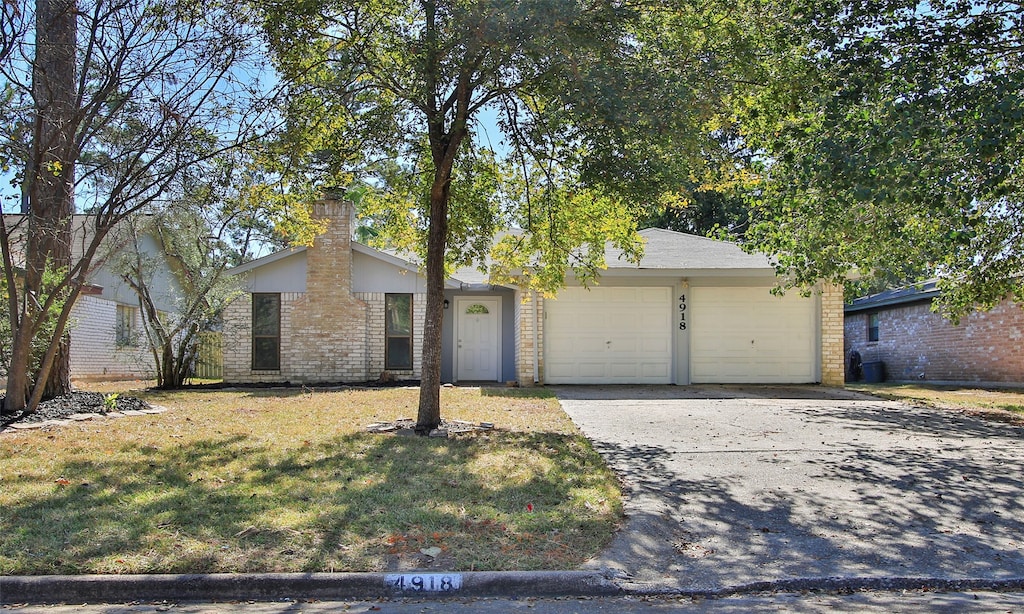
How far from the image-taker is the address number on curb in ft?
14.3

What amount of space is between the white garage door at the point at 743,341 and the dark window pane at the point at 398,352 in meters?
6.61

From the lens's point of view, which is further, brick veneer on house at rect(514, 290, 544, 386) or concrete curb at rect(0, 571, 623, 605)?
brick veneer on house at rect(514, 290, 544, 386)

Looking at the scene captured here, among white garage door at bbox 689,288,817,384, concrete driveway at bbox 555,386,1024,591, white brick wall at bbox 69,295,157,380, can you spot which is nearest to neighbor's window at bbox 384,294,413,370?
white brick wall at bbox 69,295,157,380

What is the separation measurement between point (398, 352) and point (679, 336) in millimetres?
6590

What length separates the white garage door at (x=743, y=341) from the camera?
53.4 feet

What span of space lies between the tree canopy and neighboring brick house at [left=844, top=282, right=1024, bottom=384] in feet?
25.7

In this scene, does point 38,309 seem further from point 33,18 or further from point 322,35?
point 322,35

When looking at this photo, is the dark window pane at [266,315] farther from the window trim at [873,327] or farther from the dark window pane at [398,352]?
the window trim at [873,327]

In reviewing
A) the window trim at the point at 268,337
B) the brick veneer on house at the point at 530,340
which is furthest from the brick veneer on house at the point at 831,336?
the window trim at the point at 268,337

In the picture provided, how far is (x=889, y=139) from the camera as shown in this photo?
6.58 meters

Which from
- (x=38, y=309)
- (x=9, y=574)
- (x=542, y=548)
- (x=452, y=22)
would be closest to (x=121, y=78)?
(x=38, y=309)

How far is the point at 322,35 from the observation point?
8602 millimetres

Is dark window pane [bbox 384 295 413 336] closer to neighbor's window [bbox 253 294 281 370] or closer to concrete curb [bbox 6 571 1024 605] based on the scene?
neighbor's window [bbox 253 294 281 370]

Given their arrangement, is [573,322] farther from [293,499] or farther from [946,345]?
[946,345]
